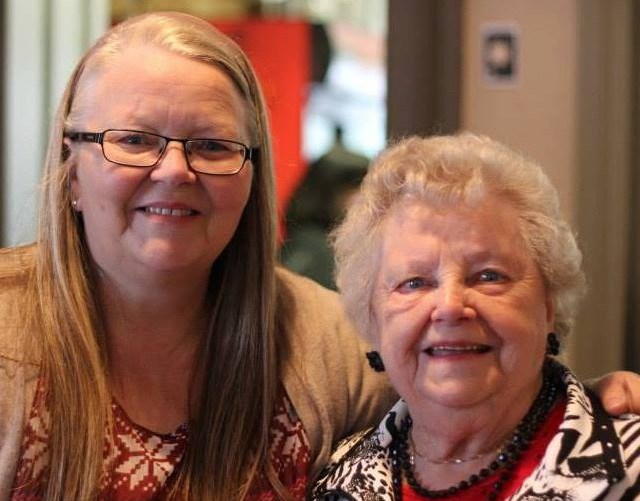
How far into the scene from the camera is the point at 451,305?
1683mm

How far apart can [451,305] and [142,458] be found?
0.66 metres

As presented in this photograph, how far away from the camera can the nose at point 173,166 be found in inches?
72.2

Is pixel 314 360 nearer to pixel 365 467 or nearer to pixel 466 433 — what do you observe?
pixel 365 467

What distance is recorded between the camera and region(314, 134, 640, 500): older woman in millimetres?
1689

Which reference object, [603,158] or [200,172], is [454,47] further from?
[200,172]

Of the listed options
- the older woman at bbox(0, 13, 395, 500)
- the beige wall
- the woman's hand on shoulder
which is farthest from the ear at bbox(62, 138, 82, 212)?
the beige wall

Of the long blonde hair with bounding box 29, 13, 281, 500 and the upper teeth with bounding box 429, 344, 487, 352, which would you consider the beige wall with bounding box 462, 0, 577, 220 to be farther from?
the upper teeth with bounding box 429, 344, 487, 352

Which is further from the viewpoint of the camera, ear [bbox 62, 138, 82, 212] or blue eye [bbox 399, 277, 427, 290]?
ear [bbox 62, 138, 82, 212]

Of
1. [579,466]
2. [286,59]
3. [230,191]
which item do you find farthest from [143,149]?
[286,59]

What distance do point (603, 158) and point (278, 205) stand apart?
1499 mm

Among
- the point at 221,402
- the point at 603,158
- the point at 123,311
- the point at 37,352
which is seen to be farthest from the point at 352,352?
the point at 603,158

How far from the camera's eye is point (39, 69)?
4.19 meters

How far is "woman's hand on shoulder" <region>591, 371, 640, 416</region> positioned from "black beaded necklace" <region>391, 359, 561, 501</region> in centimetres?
8

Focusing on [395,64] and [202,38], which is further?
[395,64]
